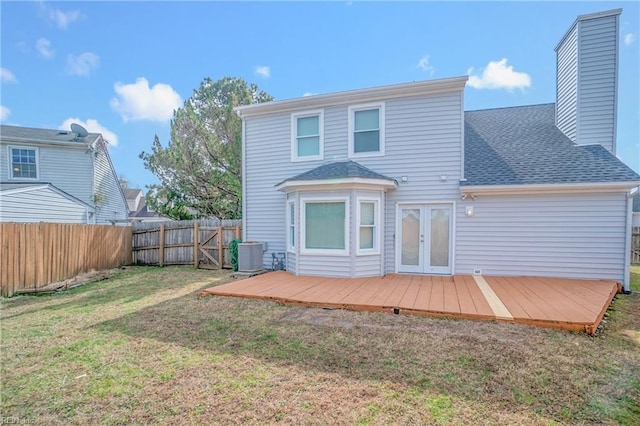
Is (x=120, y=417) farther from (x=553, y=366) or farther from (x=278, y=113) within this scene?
(x=278, y=113)

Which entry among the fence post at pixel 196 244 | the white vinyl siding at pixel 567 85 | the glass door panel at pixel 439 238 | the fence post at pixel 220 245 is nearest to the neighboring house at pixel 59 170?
the fence post at pixel 196 244

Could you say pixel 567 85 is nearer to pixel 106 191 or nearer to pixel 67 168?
pixel 67 168

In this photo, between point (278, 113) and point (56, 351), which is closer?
point (56, 351)

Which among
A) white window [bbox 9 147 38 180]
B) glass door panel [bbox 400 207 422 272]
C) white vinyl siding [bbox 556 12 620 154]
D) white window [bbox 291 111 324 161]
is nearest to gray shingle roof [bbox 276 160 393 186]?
white window [bbox 291 111 324 161]

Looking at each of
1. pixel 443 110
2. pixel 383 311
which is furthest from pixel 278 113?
pixel 383 311

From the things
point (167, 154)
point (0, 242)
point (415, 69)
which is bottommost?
point (0, 242)

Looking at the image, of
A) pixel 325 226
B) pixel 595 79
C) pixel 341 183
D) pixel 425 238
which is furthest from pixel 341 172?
pixel 595 79

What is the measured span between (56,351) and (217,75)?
15.0 metres

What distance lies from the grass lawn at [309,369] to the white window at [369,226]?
2.86 meters

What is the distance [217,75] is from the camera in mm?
15469

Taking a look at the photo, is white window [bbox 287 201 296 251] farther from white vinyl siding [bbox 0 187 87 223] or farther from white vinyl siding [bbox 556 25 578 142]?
white vinyl siding [bbox 0 187 87 223]

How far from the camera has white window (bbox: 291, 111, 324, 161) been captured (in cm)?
896

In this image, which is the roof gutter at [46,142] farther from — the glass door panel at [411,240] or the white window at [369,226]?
the glass door panel at [411,240]

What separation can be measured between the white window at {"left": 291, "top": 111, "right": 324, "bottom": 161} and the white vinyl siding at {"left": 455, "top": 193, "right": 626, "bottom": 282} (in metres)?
4.44
